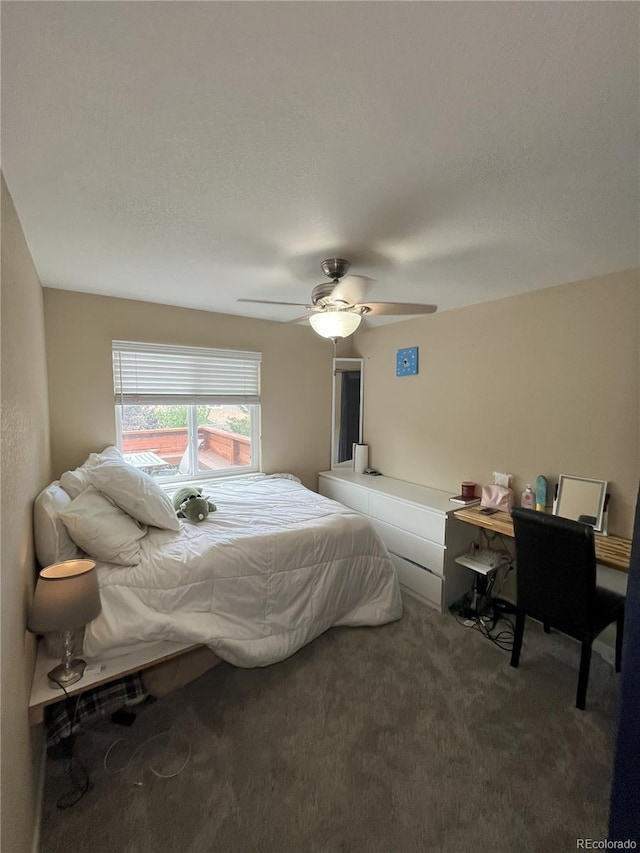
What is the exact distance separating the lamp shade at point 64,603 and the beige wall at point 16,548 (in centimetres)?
5

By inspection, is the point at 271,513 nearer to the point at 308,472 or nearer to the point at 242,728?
the point at 242,728

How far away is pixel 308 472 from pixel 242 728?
2.54 meters

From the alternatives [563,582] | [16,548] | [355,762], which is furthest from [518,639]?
[16,548]

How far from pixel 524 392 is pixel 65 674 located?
122 inches

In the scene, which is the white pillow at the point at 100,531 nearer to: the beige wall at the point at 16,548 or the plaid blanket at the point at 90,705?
the beige wall at the point at 16,548

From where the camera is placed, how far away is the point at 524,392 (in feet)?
8.77

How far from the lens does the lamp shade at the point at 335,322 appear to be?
1925 millimetres

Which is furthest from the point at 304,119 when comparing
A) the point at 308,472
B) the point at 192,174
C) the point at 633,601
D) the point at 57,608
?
the point at 308,472

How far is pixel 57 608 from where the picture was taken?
54.1 inches


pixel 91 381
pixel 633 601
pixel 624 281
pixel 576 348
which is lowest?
pixel 633 601

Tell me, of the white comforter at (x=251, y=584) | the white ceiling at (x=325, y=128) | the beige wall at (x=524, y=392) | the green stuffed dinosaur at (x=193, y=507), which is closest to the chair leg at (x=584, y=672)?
the beige wall at (x=524, y=392)

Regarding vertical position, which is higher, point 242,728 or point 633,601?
point 633,601

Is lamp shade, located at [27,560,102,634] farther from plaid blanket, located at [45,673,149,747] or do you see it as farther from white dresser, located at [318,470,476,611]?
white dresser, located at [318,470,476,611]

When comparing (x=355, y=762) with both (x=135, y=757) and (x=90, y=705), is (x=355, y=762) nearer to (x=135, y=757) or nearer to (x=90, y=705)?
(x=135, y=757)
